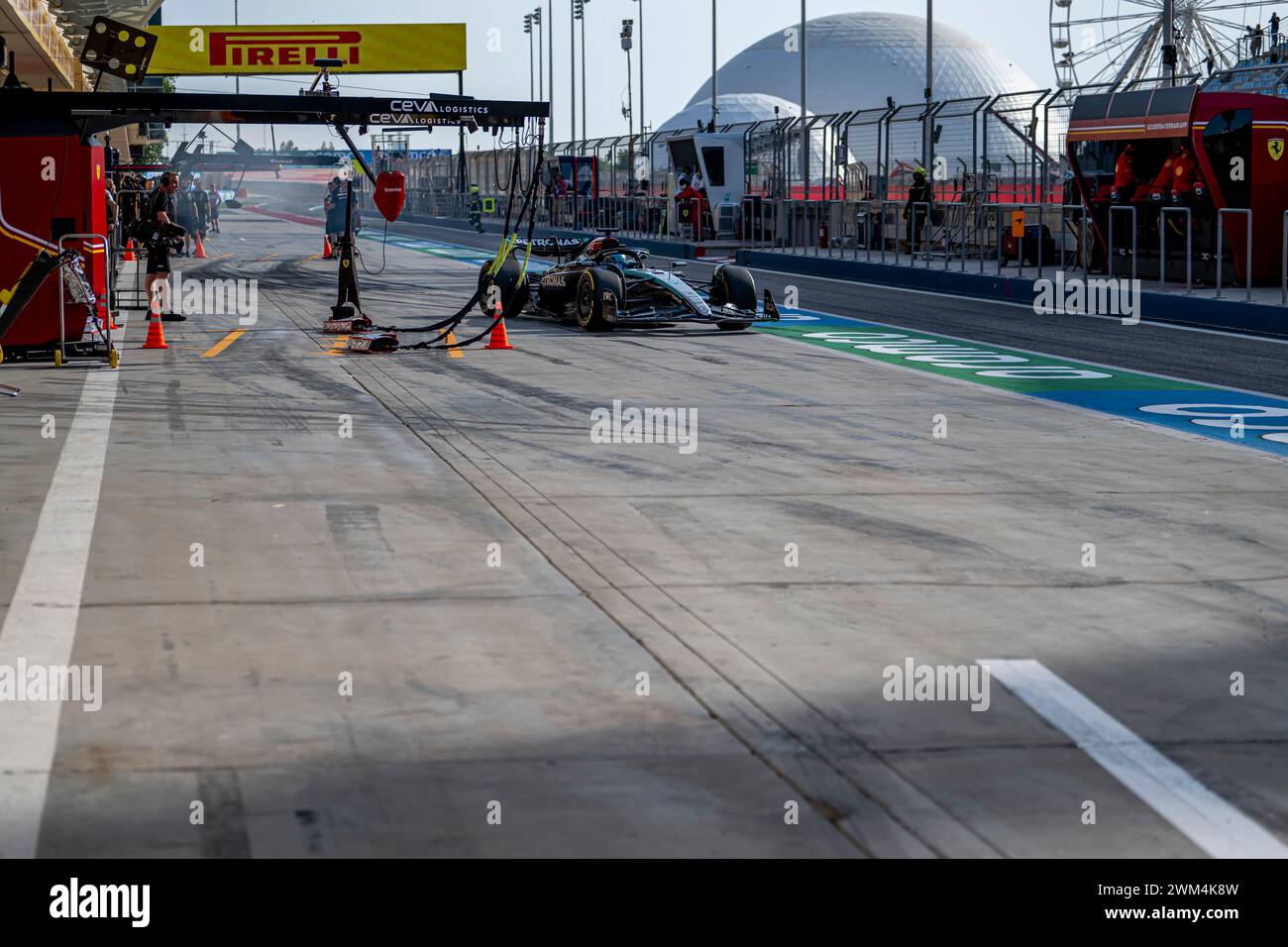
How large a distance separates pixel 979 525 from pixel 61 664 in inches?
190

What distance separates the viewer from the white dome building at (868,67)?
422ft

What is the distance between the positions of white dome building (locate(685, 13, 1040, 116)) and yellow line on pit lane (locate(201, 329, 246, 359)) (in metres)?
108

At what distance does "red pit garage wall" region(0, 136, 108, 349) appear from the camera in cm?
1706

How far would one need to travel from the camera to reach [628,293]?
20.8 m

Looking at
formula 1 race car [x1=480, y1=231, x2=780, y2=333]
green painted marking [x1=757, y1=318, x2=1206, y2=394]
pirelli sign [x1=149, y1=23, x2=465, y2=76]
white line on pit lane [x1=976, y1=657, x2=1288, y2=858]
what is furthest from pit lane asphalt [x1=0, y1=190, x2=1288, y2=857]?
pirelli sign [x1=149, y1=23, x2=465, y2=76]

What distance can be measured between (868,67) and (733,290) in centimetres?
11380

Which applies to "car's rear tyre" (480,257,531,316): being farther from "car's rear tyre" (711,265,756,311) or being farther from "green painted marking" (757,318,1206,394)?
"green painted marking" (757,318,1206,394)

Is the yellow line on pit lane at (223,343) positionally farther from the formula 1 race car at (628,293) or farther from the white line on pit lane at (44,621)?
the white line on pit lane at (44,621)

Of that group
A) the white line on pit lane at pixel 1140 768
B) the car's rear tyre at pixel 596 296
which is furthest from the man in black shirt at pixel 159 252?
the white line on pit lane at pixel 1140 768

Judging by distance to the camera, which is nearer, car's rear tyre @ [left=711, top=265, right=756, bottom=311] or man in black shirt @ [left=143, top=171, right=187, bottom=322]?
car's rear tyre @ [left=711, top=265, right=756, bottom=311]
